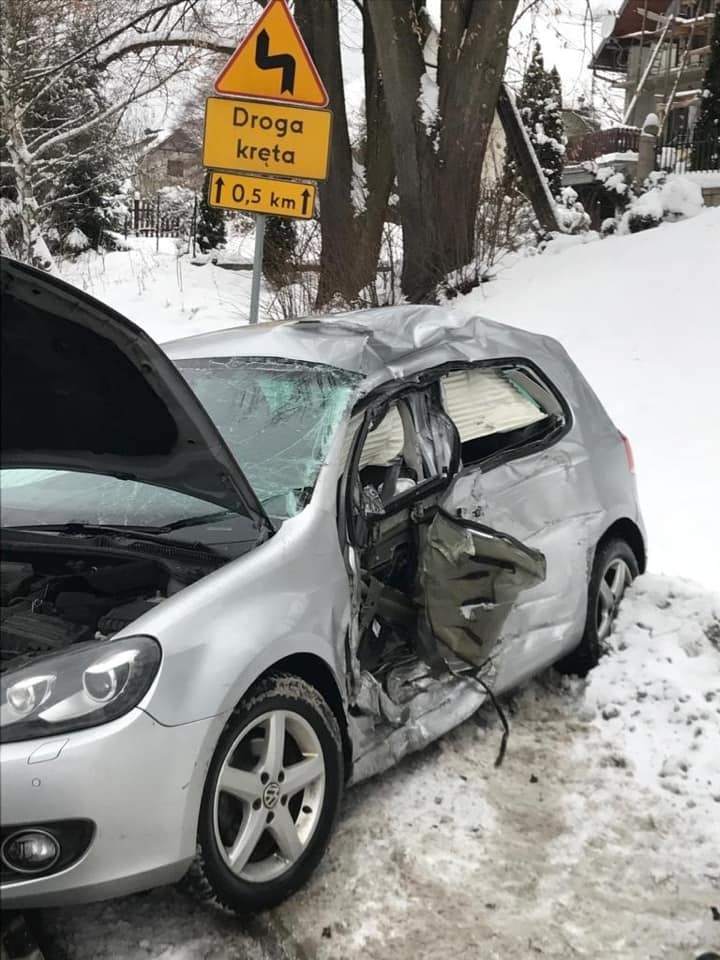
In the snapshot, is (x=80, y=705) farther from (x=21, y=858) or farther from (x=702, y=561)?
(x=702, y=561)

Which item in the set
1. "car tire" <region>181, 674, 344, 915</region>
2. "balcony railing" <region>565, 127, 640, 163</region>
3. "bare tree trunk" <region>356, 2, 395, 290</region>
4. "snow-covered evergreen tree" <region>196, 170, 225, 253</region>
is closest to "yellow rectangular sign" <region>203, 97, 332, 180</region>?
"car tire" <region>181, 674, 344, 915</region>

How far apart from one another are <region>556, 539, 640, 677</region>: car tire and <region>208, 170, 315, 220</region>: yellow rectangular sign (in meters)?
3.17

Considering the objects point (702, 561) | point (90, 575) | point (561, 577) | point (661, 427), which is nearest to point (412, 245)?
point (661, 427)

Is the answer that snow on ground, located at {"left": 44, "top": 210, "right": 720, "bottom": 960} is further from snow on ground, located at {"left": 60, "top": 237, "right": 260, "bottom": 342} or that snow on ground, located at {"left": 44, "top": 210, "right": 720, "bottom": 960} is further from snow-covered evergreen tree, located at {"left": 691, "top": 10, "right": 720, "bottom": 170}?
snow-covered evergreen tree, located at {"left": 691, "top": 10, "right": 720, "bottom": 170}

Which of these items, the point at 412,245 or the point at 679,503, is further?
the point at 412,245

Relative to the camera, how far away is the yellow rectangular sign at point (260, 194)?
641cm

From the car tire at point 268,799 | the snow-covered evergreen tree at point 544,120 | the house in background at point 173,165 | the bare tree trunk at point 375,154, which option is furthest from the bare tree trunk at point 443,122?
the house in background at point 173,165

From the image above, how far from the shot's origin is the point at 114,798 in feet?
7.56

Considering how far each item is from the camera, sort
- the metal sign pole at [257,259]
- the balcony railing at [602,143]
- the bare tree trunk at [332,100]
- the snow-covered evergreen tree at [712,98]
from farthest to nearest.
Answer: the balcony railing at [602,143]
the snow-covered evergreen tree at [712,98]
the bare tree trunk at [332,100]
the metal sign pole at [257,259]

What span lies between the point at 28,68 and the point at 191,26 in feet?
17.7

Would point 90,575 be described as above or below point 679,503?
above

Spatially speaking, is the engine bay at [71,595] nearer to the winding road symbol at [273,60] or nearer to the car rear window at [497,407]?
the car rear window at [497,407]

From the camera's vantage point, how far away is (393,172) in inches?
568

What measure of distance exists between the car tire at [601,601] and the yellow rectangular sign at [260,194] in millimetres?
3174
